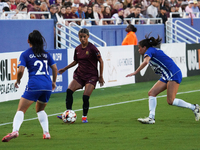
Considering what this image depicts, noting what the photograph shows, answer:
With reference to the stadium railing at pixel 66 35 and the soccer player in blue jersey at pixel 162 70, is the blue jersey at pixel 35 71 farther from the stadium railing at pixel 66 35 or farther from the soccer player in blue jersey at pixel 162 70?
the stadium railing at pixel 66 35

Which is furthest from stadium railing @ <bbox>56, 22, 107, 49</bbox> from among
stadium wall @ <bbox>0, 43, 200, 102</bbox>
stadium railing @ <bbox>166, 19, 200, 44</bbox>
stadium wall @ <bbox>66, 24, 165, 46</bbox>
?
stadium railing @ <bbox>166, 19, 200, 44</bbox>

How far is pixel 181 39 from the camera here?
25.0m

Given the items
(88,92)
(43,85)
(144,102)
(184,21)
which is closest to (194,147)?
(43,85)

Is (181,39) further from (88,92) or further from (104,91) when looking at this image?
(88,92)

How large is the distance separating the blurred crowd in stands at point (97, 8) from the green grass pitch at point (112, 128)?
5.38 metres

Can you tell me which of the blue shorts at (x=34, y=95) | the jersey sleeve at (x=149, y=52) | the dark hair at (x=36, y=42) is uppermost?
the dark hair at (x=36, y=42)

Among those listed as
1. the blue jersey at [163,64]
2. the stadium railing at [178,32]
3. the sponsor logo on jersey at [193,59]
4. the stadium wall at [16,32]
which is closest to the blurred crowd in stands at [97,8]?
the stadium wall at [16,32]

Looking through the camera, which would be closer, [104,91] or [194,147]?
[194,147]

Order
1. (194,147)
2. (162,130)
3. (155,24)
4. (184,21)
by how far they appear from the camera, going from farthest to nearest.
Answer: (184,21) → (155,24) → (162,130) → (194,147)

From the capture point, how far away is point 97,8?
805 inches

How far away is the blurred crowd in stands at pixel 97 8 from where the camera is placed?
17891 millimetres

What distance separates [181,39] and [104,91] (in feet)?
34.2

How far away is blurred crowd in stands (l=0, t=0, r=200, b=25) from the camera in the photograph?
17.9 meters

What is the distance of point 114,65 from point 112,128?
8.67m
